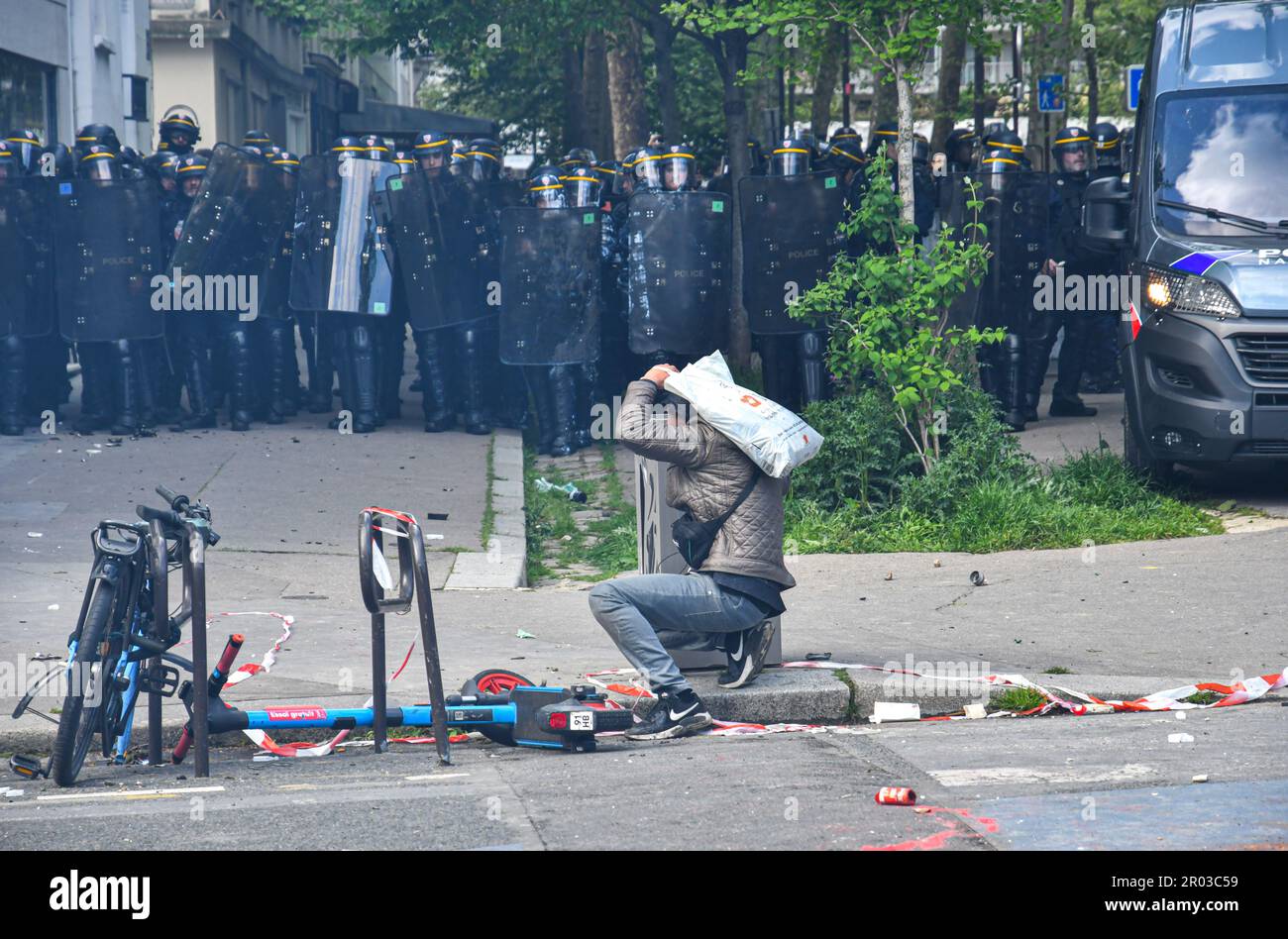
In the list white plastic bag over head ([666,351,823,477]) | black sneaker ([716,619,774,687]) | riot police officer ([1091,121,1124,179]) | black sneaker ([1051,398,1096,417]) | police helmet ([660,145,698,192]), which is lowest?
black sneaker ([716,619,774,687])

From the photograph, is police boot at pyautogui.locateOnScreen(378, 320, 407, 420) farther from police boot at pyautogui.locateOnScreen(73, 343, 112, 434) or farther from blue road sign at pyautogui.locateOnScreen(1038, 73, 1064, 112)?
blue road sign at pyautogui.locateOnScreen(1038, 73, 1064, 112)

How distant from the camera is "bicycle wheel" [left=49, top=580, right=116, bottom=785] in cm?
545

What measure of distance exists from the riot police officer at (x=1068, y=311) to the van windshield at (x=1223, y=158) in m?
2.93

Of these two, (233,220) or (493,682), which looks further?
(233,220)

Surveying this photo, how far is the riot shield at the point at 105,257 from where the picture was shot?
12781 mm

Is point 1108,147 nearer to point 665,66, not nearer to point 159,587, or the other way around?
point 665,66

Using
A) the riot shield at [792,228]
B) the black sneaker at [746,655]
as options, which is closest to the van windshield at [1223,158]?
the riot shield at [792,228]

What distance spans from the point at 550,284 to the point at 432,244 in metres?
1.01

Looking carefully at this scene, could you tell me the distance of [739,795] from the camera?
17.0ft

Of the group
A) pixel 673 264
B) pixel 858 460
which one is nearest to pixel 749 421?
pixel 858 460

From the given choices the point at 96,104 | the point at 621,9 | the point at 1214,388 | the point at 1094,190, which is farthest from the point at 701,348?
the point at 96,104

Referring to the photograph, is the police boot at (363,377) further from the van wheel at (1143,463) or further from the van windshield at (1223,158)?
the van windshield at (1223,158)

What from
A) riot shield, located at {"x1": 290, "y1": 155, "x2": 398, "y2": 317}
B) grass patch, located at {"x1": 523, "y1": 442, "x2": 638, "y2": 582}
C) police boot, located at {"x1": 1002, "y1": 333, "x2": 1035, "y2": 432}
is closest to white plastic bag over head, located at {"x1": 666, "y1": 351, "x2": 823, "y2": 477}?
grass patch, located at {"x1": 523, "y1": 442, "x2": 638, "y2": 582}

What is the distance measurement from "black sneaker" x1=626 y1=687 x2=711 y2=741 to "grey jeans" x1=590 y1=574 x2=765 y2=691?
0.04 m
